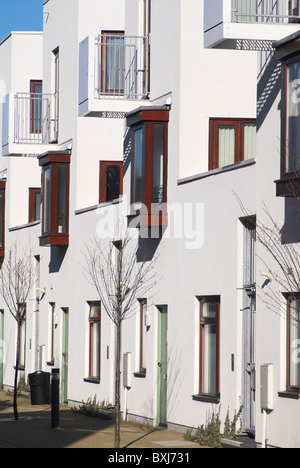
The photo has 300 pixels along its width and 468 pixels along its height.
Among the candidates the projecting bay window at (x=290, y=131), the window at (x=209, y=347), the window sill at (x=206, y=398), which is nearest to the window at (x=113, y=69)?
the window at (x=209, y=347)

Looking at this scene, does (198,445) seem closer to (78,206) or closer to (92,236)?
(92,236)

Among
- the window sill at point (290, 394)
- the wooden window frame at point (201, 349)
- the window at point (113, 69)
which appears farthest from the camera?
the window at point (113, 69)

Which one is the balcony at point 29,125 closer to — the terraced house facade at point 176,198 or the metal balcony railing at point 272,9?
the terraced house facade at point 176,198

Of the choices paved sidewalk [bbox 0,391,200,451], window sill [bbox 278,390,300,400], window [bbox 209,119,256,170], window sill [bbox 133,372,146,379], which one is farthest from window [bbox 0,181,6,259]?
window sill [bbox 278,390,300,400]

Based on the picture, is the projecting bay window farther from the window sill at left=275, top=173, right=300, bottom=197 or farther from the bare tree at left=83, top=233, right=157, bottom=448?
the bare tree at left=83, top=233, right=157, bottom=448

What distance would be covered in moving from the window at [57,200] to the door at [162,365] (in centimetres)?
635

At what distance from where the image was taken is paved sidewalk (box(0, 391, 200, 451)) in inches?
663

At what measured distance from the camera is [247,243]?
16.7m

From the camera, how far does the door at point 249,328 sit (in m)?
16.2

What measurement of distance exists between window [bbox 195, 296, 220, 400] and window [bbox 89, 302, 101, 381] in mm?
5916

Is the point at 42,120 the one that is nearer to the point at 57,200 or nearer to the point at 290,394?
the point at 57,200

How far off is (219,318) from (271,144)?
11.8 ft

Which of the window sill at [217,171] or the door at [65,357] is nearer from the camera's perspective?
the window sill at [217,171]

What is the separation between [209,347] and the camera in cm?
1786
